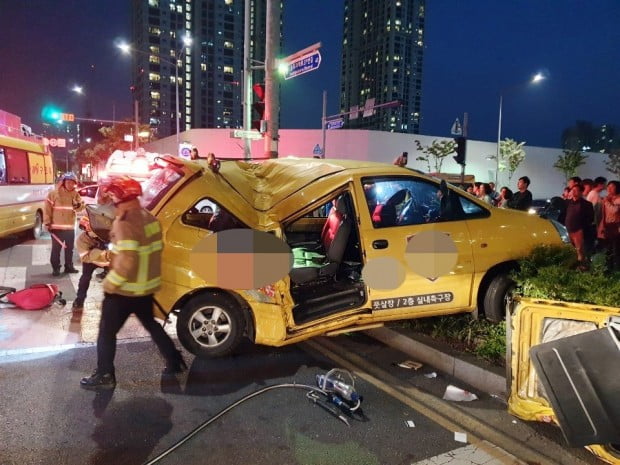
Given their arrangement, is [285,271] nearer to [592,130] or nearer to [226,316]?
[226,316]

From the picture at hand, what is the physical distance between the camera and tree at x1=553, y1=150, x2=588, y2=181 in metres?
43.7

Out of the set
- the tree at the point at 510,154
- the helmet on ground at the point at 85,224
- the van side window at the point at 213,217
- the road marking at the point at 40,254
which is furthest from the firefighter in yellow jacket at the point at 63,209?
the tree at the point at 510,154

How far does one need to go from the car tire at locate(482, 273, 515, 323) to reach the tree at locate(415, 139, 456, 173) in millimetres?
34745

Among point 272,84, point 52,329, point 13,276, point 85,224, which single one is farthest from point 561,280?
point 13,276

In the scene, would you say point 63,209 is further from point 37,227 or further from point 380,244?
point 37,227

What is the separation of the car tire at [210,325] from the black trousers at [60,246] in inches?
181

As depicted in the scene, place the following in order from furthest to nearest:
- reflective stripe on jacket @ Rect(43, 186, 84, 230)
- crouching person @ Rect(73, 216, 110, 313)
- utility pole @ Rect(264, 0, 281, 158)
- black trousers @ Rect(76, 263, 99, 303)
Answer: utility pole @ Rect(264, 0, 281, 158), reflective stripe on jacket @ Rect(43, 186, 84, 230), black trousers @ Rect(76, 263, 99, 303), crouching person @ Rect(73, 216, 110, 313)

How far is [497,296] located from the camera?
5.03 metres

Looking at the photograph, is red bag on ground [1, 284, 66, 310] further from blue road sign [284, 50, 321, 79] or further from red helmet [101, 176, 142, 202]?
blue road sign [284, 50, 321, 79]

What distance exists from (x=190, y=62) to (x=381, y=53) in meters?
49.0

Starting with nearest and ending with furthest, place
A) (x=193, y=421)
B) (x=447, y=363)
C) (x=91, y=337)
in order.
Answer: (x=193, y=421) < (x=447, y=363) < (x=91, y=337)

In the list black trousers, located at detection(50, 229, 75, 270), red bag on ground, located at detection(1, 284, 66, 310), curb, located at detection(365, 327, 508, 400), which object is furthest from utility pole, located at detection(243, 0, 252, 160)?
curb, located at detection(365, 327, 508, 400)

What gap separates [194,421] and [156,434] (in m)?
0.29

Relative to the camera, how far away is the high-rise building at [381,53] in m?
85.4
